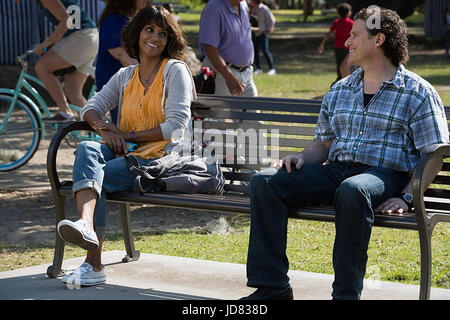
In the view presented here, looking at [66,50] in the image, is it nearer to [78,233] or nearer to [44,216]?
[44,216]

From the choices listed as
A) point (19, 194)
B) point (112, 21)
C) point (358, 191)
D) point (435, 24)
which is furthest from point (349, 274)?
point (435, 24)

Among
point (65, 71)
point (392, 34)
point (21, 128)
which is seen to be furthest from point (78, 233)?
point (21, 128)

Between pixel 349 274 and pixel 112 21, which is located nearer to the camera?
pixel 349 274

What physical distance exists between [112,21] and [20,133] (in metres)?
2.85

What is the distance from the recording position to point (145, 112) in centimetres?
497

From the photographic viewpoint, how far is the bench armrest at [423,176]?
3.87 m

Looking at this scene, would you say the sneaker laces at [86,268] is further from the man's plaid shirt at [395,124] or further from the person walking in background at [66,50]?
the person walking in background at [66,50]

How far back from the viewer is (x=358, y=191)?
3848 mm

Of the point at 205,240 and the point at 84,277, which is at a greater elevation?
the point at 84,277

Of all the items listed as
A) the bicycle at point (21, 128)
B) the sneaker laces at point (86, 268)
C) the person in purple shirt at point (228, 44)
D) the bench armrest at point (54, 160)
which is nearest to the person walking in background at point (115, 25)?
the person in purple shirt at point (228, 44)

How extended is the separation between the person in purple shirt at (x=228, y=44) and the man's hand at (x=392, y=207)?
3.15m

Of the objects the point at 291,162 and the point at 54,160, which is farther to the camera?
the point at 54,160

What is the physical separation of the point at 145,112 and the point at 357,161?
4.32 feet

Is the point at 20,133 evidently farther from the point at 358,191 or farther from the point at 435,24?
the point at 435,24
